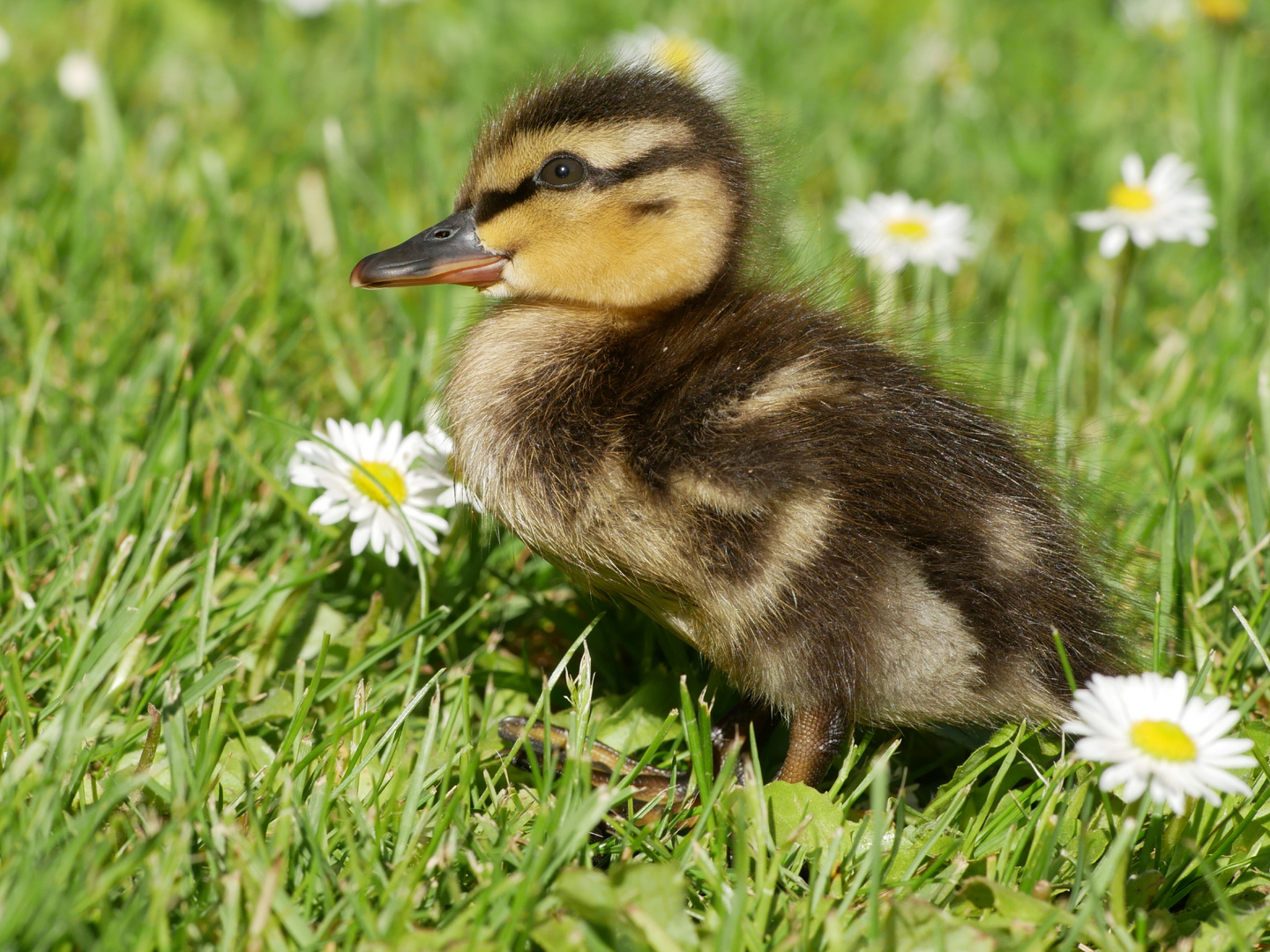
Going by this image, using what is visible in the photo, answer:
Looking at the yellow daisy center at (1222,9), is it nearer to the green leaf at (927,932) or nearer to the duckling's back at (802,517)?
the duckling's back at (802,517)

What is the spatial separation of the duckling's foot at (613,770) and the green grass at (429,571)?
→ 0.04 meters

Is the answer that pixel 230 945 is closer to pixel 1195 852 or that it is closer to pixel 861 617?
pixel 861 617

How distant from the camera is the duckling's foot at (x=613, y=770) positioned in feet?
6.00

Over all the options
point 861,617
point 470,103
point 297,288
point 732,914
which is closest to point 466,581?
point 861,617

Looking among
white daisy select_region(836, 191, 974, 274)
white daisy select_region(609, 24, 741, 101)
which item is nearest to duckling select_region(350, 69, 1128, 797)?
white daisy select_region(609, 24, 741, 101)

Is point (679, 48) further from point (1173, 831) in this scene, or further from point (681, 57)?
point (1173, 831)

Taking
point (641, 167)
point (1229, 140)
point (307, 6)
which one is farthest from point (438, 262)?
point (307, 6)

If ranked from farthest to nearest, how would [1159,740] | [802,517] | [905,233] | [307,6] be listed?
[307,6] < [905,233] < [802,517] < [1159,740]

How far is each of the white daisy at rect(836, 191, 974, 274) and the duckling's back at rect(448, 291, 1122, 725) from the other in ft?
4.36

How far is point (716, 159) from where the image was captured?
2100 millimetres

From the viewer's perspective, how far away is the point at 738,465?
1703 mm

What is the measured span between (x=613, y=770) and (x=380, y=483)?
59cm

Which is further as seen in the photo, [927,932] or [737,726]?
[737,726]

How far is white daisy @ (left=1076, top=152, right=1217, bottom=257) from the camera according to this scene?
9.69 ft
